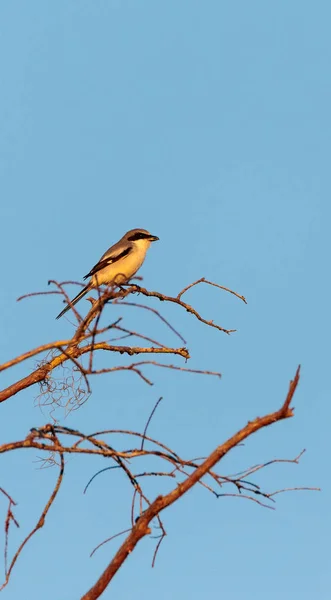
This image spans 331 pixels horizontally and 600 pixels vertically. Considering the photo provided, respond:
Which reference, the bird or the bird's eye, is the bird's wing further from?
the bird's eye

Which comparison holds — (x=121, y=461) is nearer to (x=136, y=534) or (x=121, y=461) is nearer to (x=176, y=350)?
(x=136, y=534)

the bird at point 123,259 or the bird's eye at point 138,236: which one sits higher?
the bird's eye at point 138,236

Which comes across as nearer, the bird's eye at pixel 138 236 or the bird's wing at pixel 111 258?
the bird's wing at pixel 111 258

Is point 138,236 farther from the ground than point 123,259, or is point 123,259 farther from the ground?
point 138,236

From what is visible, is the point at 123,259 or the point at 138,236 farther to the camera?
the point at 138,236

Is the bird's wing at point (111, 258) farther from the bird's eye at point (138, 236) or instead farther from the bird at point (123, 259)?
the bird's eye at point (138, 236)

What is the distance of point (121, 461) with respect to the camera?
345cm

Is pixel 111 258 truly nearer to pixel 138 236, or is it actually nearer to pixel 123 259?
pixel 123 259

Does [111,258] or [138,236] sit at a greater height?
[138,236]

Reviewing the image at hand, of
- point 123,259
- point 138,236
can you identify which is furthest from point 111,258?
point 138,236

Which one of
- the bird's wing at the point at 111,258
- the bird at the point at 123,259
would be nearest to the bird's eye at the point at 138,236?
the bird at the point at 123,259

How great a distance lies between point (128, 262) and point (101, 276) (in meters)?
0.40

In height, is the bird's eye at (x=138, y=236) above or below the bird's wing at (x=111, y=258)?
above

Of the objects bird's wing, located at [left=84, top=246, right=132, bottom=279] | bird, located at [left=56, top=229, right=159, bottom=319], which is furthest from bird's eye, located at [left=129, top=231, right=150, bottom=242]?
bird's wing, located at [left=84, top=246, right=132, bottom=279]
